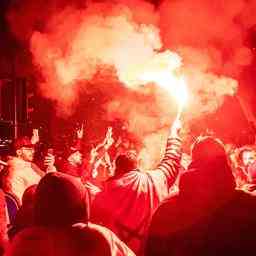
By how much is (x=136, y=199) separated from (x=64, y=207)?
1.88 meters

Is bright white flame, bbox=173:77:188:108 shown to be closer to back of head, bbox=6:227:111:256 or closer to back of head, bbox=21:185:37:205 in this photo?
back of head, bbox=21:185:37:205

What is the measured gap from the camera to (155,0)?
11062 millimetres

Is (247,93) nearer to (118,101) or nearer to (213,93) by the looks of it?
(213,93)

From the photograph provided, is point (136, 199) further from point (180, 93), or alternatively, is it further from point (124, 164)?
point (180, 93)

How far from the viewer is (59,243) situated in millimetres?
2916

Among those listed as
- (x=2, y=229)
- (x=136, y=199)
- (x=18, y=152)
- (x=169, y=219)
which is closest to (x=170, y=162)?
(x=136, y=199)

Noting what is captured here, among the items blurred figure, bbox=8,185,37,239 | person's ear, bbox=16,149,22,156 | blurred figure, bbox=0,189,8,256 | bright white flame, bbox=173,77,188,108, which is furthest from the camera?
person's ear, bbox=16,149,22,156

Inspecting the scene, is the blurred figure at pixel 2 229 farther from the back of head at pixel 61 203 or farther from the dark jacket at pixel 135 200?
the dark jacket at pixel 135 200

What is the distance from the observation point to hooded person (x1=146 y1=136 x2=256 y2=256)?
321 cm

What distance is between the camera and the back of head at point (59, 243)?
114 inches

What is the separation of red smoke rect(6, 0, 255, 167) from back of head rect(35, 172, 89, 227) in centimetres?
616

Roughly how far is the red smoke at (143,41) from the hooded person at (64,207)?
6.16 meters

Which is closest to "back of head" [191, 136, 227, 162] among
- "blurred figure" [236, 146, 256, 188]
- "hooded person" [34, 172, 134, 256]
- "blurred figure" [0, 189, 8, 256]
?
"hooded person" [34, 172, 134, 256]

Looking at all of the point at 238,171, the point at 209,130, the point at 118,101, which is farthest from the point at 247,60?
the point at 238,171
